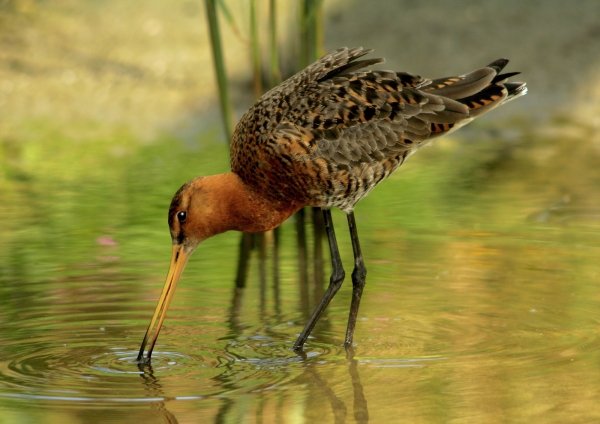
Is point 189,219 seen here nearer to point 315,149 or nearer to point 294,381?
point 315,149

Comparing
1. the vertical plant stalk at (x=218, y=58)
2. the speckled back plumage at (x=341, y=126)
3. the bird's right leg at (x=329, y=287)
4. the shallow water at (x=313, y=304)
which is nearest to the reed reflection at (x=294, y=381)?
the shallow water at (x=313, y=304)

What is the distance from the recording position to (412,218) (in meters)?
8.40

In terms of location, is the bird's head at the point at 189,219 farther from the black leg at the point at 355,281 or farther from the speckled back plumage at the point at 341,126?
the black leg at the point at 355,281

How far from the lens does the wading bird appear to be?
587cm

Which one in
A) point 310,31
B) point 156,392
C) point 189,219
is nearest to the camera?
point 156,392

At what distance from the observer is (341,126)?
19.8 ft

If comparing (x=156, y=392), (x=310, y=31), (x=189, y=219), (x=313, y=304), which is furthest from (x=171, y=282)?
(x=310, y=31)

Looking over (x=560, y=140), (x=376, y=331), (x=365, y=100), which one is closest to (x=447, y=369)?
(x=376, y=331)

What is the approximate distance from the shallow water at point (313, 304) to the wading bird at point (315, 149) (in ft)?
1.00

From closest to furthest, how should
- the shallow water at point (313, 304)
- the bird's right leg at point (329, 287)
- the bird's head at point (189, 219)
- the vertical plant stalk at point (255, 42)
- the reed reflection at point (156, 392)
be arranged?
1. the reed reflection at point (156, 392)
2. the shallow water at point (313, 304)
3. the bird's head at point (189, 219)
4. the bird's right leg at point (329, 287)
5. the vertical plant stalk at point (255, 42)

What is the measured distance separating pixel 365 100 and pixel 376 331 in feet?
3.96

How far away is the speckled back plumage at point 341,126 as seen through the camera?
5898mm

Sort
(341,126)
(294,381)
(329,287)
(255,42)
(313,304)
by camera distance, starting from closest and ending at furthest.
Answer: (294,381)
(341,126)
(329,287)
(313,304)
(255,42)

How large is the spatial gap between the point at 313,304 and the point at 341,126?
1.12 m
